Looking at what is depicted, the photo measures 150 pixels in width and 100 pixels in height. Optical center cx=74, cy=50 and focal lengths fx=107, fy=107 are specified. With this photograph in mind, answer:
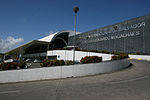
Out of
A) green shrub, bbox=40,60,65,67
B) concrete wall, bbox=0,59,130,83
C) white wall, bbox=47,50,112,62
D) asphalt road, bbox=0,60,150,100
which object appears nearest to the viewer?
asphalt road, bbox=0,60,150,100

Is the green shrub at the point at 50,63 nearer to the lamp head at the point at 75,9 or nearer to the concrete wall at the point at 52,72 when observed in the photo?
the concrete wall at the point at 52,72

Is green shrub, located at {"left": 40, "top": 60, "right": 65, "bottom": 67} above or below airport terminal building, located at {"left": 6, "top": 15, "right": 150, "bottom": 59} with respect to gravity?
below

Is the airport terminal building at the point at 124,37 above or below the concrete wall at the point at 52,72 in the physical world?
above

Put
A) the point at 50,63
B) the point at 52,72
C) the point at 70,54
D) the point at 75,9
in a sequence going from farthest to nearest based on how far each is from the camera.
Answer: the point at 70,54
the point at 75,9
the point at 50,63
the point at 52,72

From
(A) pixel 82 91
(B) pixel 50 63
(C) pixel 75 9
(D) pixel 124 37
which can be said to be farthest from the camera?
(D) pixel 124 37

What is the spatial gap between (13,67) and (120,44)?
1210 inches

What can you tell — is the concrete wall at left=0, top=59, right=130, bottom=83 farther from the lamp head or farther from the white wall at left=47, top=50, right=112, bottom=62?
the white wall at left=47, top=50, right=112, bottom=62

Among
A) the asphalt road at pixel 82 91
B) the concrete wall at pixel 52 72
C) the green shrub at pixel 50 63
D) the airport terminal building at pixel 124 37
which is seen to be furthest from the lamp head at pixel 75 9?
the airport terminal building at pixel 124 37

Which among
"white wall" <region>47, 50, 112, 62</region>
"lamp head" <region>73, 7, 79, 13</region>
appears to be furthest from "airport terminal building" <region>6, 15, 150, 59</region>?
"lamp head" <region>73, 7, 79, 13</region>

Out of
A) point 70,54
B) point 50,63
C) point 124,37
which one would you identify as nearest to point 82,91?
point 50,63

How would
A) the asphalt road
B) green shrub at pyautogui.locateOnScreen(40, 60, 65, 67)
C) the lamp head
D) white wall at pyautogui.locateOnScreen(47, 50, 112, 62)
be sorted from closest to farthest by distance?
the asphalt road < green shrub at pyautogui.locateOnScreen(40, 60, 65, 67) < the lamp head < white wall at pyautogui.locateOnScreen(47, 50, 112, 62)

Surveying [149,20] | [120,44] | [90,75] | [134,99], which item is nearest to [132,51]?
[120,44]

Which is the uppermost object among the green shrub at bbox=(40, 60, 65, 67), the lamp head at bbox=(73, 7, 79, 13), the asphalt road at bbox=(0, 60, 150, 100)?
the lamp head at bbox=(73, 7, 79, 13)

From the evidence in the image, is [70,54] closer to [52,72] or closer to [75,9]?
[75,9]
